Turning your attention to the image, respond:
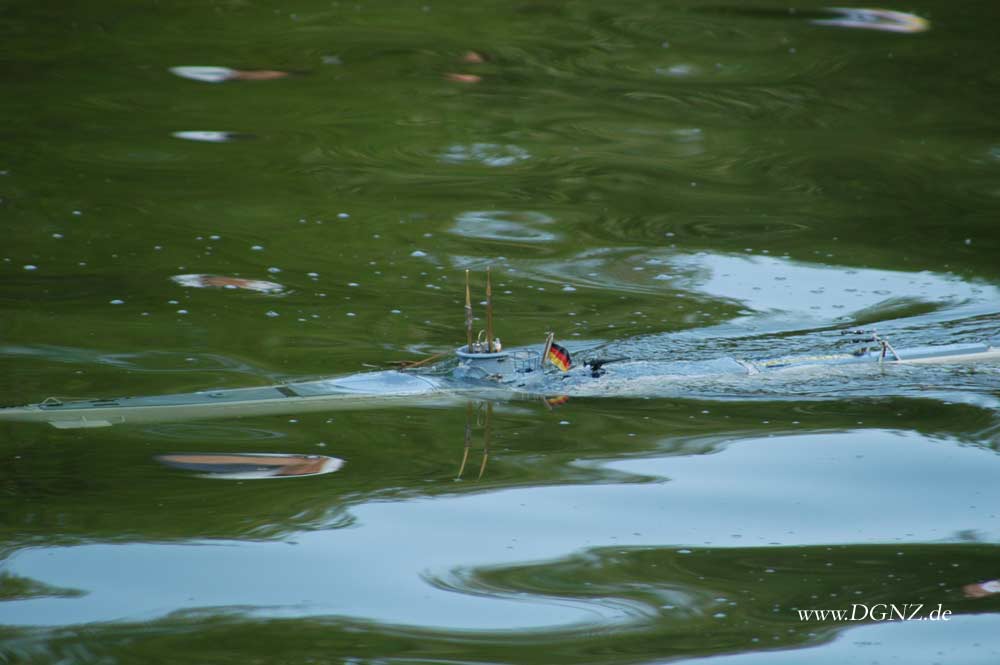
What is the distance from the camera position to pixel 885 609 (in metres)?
4.77

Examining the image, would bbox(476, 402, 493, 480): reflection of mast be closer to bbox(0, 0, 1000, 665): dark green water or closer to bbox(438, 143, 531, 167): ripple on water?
bbox(0, 0, 1000, 665): dark green water

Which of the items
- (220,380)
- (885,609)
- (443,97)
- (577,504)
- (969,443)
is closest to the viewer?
(885,609)

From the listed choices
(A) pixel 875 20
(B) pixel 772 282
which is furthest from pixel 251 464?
(A) pixel 875 20

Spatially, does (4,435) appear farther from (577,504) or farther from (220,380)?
(577,504)

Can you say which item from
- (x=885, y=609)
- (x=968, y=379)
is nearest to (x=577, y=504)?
(x=885, y=609)

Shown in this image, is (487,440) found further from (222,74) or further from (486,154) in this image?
(222,74)

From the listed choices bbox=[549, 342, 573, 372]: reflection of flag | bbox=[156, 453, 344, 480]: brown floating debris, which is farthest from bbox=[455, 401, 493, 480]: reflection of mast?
bbox=[156, 453, 344, 480]: brown floating debris

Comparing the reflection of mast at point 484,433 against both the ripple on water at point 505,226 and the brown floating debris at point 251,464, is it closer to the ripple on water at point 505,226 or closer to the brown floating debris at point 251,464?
the brown floating debris at point 251,464

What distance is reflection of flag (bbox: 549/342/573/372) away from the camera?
701cm

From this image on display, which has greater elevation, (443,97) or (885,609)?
(443,97)

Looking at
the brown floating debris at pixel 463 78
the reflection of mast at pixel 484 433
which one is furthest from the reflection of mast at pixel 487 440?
the brown floating debris at pixel 463 78

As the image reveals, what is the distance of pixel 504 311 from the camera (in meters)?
8.66

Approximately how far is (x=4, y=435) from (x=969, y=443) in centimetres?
490

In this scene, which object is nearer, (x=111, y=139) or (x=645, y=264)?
(x=645, y=264)
